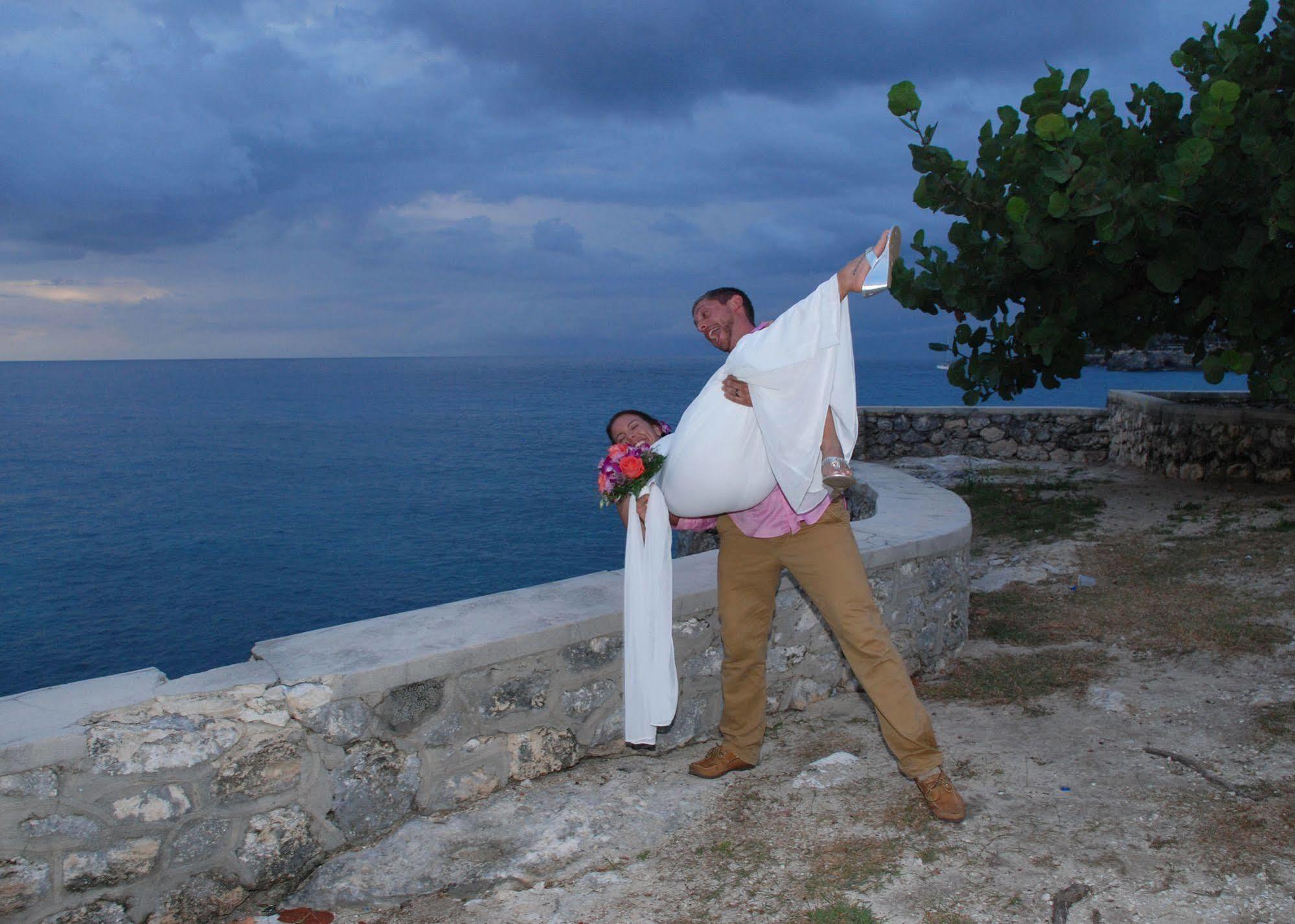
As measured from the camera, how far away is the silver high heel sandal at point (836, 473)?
3195 millimetres

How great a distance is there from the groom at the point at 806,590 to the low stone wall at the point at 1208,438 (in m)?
9.24

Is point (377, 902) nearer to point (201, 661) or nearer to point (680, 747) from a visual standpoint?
point (680, 747)

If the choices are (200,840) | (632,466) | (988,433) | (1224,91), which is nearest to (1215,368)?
(1224,91)

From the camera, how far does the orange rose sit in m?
3.41

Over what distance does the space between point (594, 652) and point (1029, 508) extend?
7.62 m

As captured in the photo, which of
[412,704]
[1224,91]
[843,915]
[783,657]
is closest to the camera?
[843,915]

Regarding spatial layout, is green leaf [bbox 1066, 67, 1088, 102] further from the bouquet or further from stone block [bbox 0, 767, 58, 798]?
stone block [bbox 0, 767, 58, 798]

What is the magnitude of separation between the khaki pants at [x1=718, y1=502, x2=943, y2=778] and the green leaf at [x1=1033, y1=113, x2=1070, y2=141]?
177 inches

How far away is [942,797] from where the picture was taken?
10.9 ft

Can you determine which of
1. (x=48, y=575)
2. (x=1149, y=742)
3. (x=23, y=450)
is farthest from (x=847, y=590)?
(x=23, y=450)

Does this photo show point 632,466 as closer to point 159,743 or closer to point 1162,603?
point 159,743

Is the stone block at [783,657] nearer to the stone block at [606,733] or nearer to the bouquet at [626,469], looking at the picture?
the stone block at [606,733]

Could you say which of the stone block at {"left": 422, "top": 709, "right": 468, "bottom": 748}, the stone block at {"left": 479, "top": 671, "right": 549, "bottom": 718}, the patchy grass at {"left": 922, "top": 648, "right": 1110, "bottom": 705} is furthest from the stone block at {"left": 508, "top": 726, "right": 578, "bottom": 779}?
the patchy grass at {"left": 922, "top": 648, "right": 1110, "bottom": 705}

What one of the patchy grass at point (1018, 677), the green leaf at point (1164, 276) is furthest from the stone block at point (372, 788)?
the green leaf at point (1164, 276)
